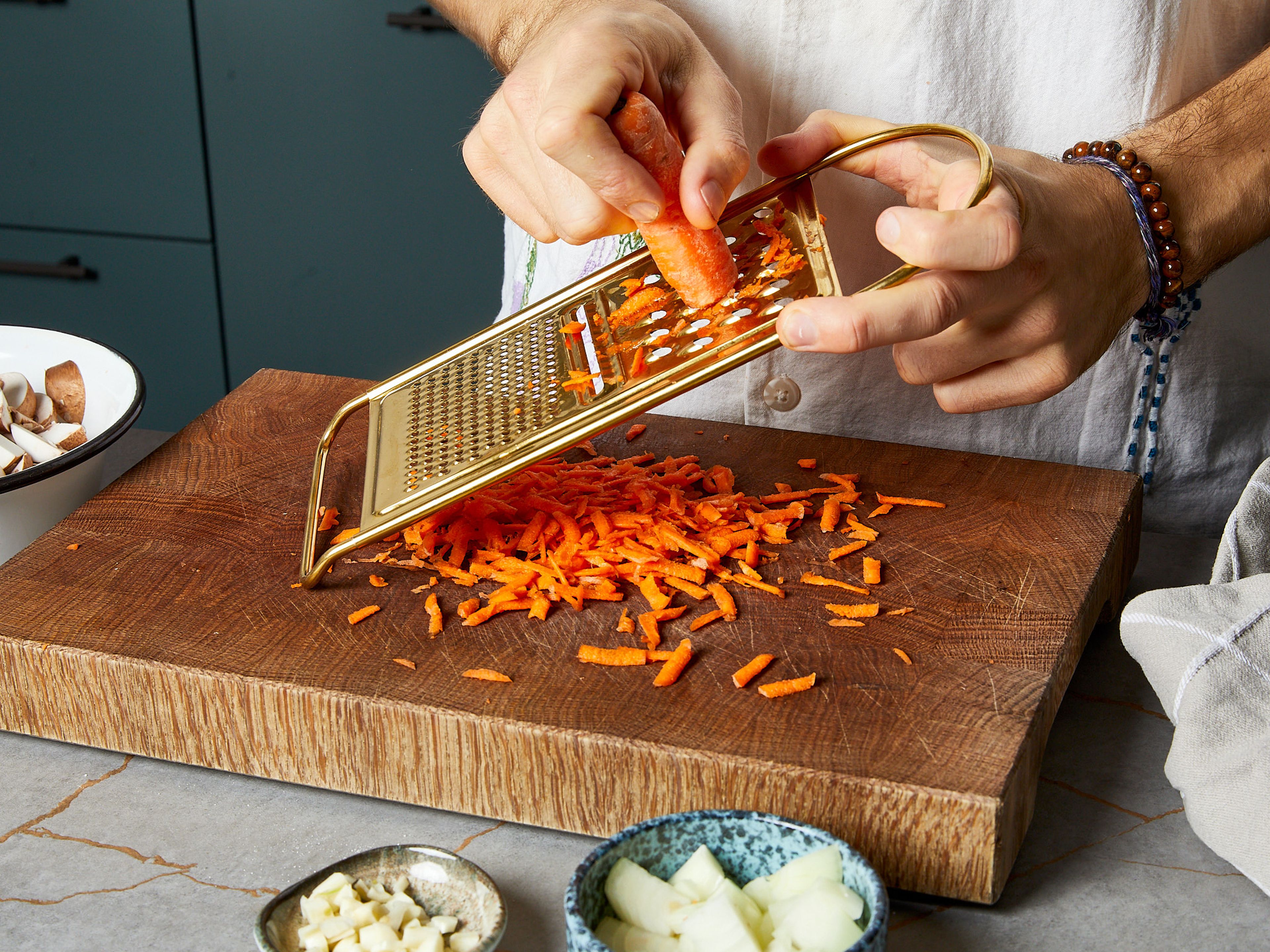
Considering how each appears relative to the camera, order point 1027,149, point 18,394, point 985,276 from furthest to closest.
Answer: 1. point 1027,149
2. point 18,394
3. point 985,276

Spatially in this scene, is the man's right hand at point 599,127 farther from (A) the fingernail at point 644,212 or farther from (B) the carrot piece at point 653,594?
(B) the carrot piece at point 653,594

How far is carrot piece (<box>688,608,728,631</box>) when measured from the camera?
3.01 feet

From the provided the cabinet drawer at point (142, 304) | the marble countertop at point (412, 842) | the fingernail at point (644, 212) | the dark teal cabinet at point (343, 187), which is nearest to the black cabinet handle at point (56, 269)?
the cabinet drawer at point (142, 304)

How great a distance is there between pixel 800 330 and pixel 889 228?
0.31 feet

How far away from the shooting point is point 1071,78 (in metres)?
1.23

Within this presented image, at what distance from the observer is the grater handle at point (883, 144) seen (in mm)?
878

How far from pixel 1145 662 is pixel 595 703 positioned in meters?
0.38

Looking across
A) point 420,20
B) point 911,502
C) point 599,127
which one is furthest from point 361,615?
point 420,20

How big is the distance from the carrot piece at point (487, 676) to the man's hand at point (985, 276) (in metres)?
0.31

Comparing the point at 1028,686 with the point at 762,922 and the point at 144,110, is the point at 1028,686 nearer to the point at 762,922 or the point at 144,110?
the point at 762,922

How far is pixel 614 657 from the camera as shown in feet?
2.87

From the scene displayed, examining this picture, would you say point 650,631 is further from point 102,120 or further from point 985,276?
point 102,120

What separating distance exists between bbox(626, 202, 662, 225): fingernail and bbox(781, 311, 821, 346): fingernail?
13 cm

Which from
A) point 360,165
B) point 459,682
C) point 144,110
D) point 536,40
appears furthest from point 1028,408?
point 144,110
